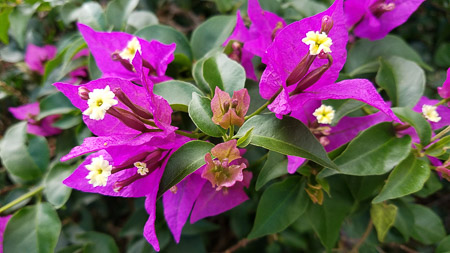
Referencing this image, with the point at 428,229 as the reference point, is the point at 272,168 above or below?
above

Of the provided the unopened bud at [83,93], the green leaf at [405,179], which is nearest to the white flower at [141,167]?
the unopened bud at [83,93]

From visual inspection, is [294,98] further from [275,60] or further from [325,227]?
[325,227]

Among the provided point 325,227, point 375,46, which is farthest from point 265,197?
point 375,46

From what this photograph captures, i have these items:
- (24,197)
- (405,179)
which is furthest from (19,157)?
(405,179)

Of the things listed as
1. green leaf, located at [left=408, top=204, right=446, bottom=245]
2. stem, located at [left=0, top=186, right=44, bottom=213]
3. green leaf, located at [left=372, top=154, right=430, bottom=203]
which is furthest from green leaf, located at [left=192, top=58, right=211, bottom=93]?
green leaf, located at [left=408, top=204, right=446, bottom=245]

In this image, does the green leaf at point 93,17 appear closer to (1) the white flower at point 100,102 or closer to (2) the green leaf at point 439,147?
(1) the white flower at point 100,102

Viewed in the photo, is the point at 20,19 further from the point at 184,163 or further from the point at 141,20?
the point at 184,163
